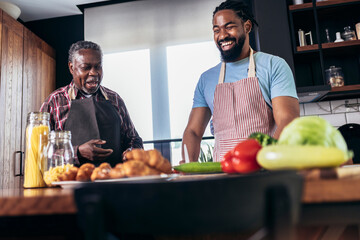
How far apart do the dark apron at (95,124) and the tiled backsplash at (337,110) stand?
1.91 m

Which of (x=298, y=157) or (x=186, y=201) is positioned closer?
(x=186, y=201)

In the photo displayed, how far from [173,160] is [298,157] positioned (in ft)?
9.20

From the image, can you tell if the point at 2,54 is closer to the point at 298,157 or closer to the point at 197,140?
the point at 197,140

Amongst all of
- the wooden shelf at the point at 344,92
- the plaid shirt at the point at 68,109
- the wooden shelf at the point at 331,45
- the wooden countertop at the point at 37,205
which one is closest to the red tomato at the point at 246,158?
the wooden countertop at the point at 37,205

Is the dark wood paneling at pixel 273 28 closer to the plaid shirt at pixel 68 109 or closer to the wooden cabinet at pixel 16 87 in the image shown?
the plaid shirt at pixel 68 109

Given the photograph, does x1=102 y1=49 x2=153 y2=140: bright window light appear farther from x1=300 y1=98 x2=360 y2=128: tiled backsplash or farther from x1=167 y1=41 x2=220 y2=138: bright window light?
x1=300 y1=98 x2=360 y2=128: tiled backsplash

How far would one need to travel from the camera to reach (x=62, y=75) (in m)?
3.90

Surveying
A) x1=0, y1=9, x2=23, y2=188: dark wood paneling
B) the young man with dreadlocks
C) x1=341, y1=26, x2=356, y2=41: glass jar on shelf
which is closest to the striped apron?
the young man with dreadlocks

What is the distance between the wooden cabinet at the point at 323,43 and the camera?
9.78 ft

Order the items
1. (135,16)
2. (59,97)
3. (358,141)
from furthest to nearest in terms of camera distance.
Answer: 1. (135,16)
2. (358,141)
3. (59,97)

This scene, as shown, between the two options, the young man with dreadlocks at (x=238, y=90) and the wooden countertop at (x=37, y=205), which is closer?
the wooden countertop at (x=37, y=205)

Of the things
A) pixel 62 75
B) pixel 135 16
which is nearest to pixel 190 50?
pixel 135 16

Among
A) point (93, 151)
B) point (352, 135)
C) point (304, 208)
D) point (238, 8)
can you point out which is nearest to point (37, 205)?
point (304, 208)

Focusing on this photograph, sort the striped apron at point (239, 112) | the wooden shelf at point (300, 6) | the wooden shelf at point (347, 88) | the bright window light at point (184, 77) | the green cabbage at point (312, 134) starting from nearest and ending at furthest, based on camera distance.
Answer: the green cabbage at point (312, 134)
the striped apron at point (239, 112)
the wooden shelf at point (347, 88)
the wooden shelf at point (300, 6)
the bright window light at point (184, 77)
